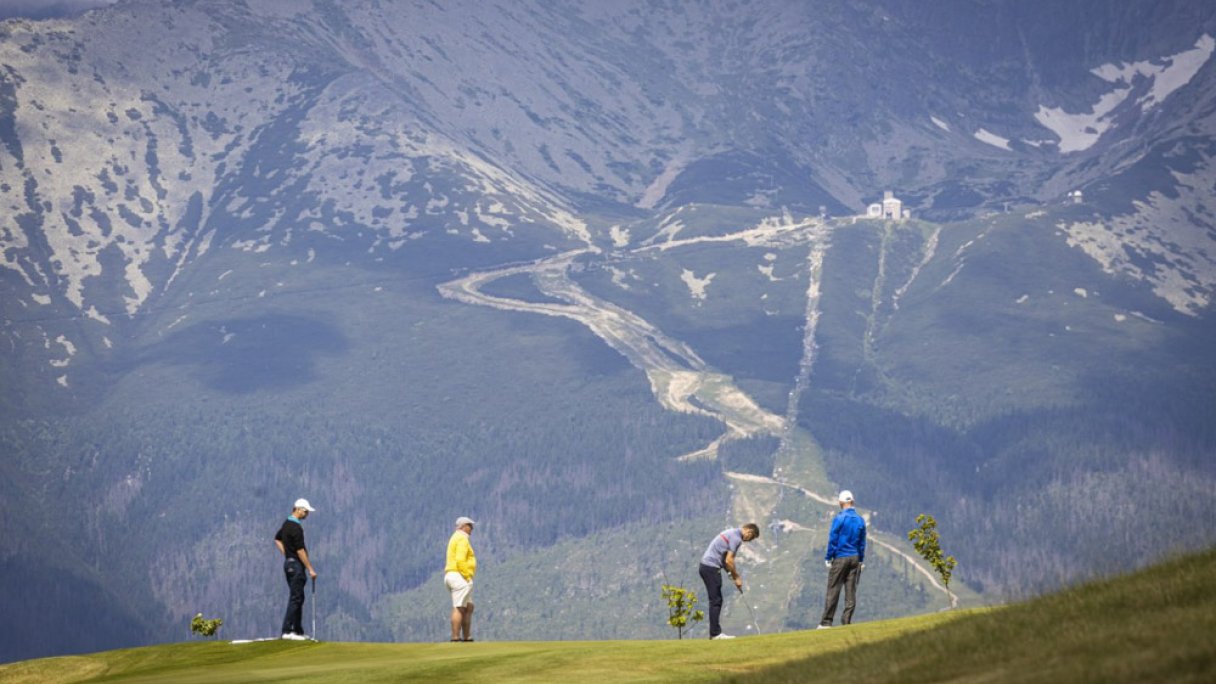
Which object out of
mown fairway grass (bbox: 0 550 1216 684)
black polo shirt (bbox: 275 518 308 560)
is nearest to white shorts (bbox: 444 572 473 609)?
mown fairway grass (bbox: 0 550 1216 684)

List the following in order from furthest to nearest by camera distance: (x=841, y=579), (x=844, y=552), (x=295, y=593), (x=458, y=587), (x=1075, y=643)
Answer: (x=295, y=593)
(x=841, y=579)
(x=844, y=552)
(x=458, y=587)
(x=1075, y=643)

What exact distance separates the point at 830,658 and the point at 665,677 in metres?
6.61

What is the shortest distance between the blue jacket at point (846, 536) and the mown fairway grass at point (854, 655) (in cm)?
406

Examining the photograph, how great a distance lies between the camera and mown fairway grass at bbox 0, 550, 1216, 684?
28.8 metres

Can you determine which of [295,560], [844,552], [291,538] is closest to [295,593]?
[295,560]

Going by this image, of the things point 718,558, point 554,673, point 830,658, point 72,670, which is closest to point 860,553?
point 718,558

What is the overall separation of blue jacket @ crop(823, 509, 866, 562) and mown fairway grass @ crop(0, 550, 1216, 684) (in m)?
4.06

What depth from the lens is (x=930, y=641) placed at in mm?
35500

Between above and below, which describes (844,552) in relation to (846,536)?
Result: below

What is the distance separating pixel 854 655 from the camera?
36125 millimetres

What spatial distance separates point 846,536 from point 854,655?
19.0 m

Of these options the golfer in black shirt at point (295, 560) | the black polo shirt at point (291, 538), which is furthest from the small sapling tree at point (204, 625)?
the black polo shirt at point (291, 538)

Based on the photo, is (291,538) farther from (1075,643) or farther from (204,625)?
(204,625)

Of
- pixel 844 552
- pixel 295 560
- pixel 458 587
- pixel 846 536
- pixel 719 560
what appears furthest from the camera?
pixel 295 560
